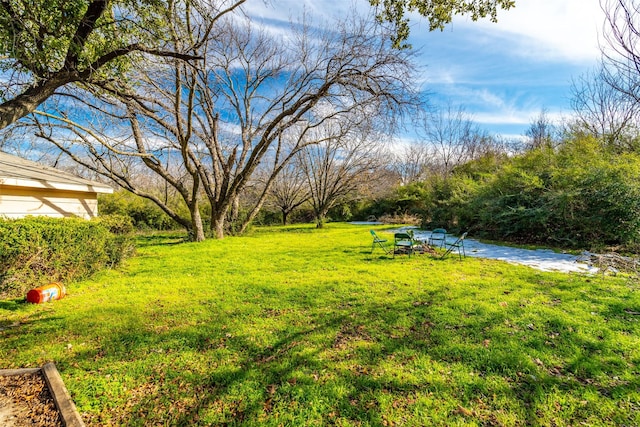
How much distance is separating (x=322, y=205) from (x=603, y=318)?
1876 centimetres

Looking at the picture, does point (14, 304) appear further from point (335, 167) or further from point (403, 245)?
point (335, 167)

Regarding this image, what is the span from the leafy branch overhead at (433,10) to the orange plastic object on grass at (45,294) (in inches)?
285

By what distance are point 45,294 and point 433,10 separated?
790 cm

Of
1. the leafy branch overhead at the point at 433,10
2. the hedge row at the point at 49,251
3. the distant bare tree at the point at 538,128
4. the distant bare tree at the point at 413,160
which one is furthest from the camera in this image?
the distant bare tree at the point at 413,160

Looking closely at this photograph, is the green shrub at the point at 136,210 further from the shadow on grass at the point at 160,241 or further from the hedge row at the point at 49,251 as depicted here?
the hedge row at the point at 49,251

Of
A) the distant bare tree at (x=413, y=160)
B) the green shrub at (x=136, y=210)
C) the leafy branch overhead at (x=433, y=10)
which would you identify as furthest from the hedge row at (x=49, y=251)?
the distant bare tree at (x=413, y=160)

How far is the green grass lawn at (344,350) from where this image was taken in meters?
2.32

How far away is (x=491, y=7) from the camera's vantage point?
407cm

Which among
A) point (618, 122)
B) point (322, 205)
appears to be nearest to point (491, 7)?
point (322, 205)

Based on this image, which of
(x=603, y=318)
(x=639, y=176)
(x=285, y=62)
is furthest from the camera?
(x=285, y=62)

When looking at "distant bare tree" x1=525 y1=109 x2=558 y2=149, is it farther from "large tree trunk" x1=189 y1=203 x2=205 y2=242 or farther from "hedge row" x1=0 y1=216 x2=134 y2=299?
"hedge row" x1=0 y1=216 x2=134 y2=299

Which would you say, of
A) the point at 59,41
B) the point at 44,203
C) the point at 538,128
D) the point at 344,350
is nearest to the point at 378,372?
the point at 344,350

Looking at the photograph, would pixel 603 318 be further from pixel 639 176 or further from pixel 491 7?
pixel 639 176

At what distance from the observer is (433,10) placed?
4312 mm
